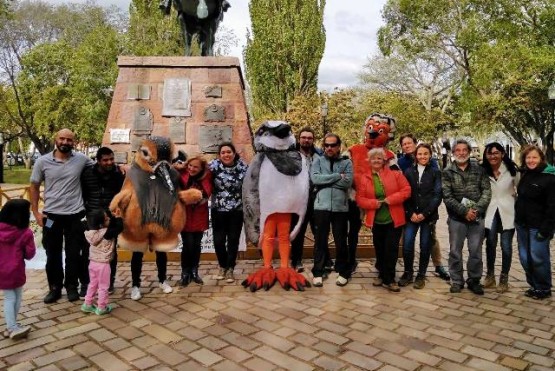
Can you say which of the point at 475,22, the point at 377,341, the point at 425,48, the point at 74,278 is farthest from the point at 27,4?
the point at 377,341

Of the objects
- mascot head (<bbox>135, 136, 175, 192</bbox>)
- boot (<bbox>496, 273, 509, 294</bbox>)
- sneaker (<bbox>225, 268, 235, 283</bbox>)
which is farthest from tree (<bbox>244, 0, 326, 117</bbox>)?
mascot head (<bbox>135, 136, 175, 192</bbox>)

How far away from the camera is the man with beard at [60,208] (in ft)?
15.3

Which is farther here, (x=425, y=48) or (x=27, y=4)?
(x=27, y=4)

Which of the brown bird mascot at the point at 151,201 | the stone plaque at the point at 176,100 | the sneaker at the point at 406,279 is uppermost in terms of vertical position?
the stone plaque at the point at 176,100

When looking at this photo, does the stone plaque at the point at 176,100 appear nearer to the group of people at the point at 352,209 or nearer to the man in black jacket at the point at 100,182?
the group of people at the point at 352,209

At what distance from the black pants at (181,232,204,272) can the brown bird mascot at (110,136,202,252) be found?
A: 47 centimetres

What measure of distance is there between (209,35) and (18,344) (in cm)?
500

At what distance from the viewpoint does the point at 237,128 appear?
682cm

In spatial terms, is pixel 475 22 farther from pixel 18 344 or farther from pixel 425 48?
pixel 18 344

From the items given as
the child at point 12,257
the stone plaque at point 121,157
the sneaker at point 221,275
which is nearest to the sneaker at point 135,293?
A: the sneaker at point 221,275

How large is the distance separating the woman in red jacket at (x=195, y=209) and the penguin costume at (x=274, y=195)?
448 mm

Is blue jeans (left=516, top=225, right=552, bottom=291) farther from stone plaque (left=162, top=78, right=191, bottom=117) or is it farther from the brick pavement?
stone plaque (left=162, top=78, right=191, bottom=117)

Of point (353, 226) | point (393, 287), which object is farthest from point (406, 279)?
point (353, 226)

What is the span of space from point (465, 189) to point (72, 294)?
13.9 feet
